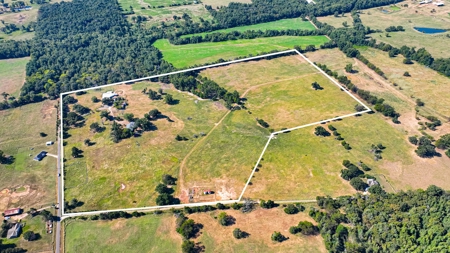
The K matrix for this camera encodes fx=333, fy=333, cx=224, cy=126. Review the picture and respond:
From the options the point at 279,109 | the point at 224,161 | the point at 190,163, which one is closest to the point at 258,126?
the point at 279,109

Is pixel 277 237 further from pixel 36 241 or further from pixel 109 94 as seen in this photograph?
pixel 109 94

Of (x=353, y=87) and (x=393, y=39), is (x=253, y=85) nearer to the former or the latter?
(x=353, y=87)

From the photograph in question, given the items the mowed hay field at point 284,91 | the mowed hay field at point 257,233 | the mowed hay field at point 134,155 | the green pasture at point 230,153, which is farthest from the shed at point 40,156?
the mowed hay field at point 284,91

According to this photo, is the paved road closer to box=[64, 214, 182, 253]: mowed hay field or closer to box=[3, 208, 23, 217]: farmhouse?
box=[64, 214, 182, 253]: mowed hay field

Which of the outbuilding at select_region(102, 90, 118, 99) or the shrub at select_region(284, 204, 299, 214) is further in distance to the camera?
the outbuilding at select_region(102, 90, 118, 99)

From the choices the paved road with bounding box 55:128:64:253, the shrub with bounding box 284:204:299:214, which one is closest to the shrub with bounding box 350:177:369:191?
the shrub with bounding box 284:204:299:214

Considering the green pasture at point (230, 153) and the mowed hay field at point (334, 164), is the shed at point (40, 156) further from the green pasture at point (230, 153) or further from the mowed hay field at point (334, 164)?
the mowed hay field at point (334, 164)

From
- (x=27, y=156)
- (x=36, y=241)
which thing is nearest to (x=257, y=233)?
(x=36, y=241)
